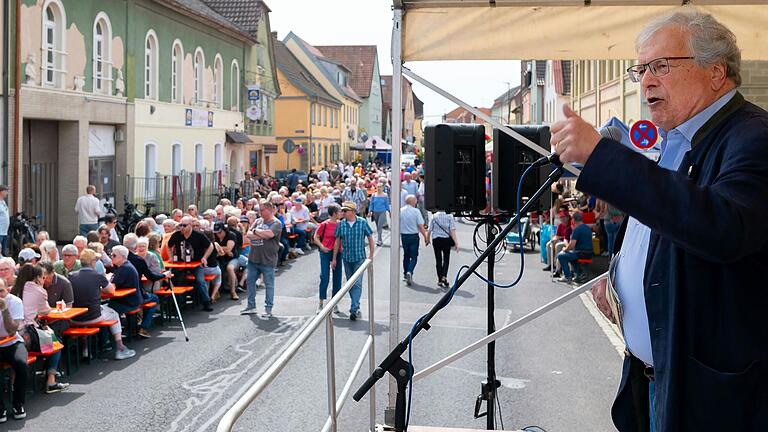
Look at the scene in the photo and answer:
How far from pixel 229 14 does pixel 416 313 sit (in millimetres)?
32230

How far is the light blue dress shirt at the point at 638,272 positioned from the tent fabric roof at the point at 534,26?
2.91 meters

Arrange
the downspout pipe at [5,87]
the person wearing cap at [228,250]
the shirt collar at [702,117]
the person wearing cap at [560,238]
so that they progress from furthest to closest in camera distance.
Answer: the downspout pipe at [5,87], the person wearing cap at [560,238], the person wearing cap at [228,250], the shirt collar at [702,117]

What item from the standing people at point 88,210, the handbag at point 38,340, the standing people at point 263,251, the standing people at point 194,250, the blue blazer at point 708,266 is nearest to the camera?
the blue blazer at point 708,266

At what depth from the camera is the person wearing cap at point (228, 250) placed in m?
16.5

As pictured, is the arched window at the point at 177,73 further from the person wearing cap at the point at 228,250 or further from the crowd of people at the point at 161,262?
the person wearing cap at the point at 228,250

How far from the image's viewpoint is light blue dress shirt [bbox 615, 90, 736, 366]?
8.46 feet

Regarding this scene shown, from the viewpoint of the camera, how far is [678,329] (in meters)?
2.27

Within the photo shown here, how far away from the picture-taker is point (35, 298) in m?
9.91

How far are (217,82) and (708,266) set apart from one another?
36607mm

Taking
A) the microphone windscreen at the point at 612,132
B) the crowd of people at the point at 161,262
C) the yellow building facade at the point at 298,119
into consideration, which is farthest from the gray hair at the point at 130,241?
the yellow building facade at the point at 298,119

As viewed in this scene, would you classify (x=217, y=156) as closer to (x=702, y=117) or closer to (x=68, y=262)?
(x=68, y=262)

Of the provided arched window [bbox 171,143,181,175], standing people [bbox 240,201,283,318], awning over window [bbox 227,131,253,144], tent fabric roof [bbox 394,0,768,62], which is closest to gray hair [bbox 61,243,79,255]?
standing people [bbox 240,201,283,318]

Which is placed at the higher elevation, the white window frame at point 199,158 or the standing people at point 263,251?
the white window frame at point 199,158

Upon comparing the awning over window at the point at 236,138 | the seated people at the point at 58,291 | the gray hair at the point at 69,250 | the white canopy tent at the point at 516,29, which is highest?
the awning over window at the point at 236,138
